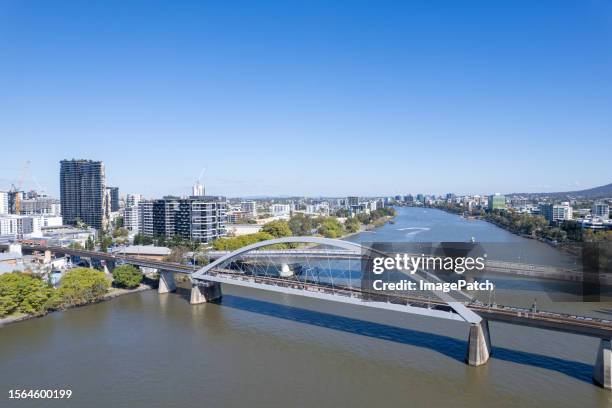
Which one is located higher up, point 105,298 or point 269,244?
point 269,244

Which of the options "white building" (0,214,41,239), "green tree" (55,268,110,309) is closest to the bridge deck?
"green tree" (55,268,110,309)

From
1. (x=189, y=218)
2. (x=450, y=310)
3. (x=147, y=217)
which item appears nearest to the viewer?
(x=450, y=310)

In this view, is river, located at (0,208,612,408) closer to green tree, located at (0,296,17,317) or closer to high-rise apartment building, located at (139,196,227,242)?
green tree, located at (0,296,17,317)

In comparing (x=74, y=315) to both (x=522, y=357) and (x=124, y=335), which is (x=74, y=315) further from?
(x=522, y=357)

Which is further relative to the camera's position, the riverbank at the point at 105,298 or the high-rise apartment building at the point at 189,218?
the high-rise apartment building at the point at 189,218

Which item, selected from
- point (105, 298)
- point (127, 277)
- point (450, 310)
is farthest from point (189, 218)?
point (450, 310)

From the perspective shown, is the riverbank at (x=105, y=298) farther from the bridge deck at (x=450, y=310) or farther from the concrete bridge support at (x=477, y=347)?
the concrete bridge support at (x=477, y=347)

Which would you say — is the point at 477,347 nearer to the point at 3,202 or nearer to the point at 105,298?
the point at 105,298

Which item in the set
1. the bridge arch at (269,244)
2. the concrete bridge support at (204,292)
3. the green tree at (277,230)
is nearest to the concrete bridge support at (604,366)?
the bridge arch at (269,244)
